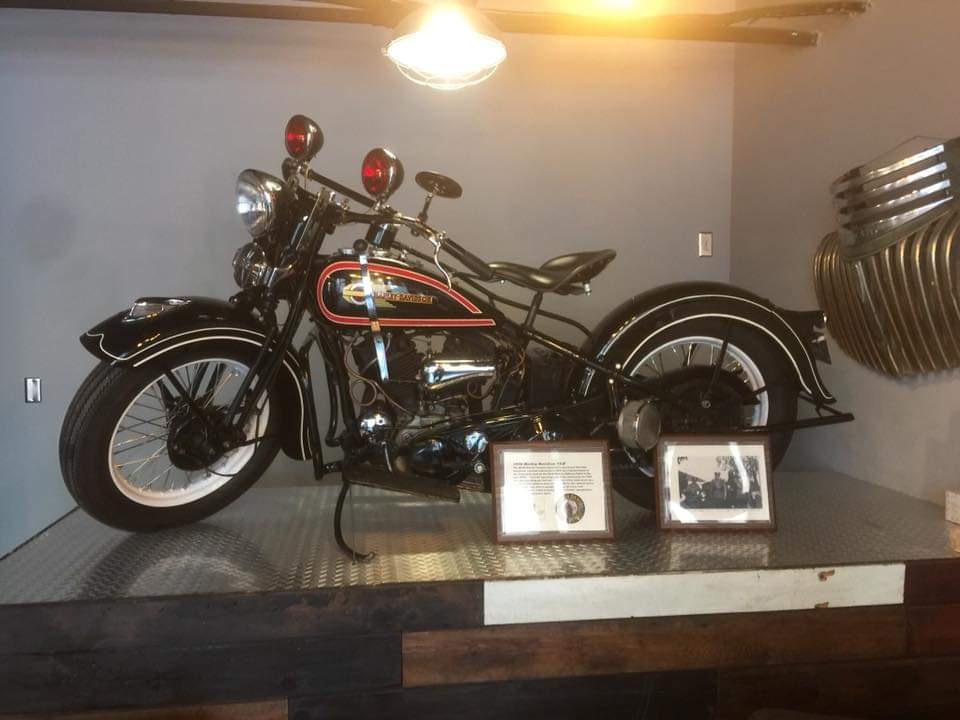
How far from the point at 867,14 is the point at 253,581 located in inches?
103

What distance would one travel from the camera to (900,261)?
2.18 meters

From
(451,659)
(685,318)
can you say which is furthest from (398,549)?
(685,318)

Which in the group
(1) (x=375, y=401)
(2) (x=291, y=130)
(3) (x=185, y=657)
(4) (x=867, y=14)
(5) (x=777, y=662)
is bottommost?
(5) (x=777, y=662)

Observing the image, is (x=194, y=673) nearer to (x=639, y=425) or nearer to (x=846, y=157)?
(x=639, y=425)

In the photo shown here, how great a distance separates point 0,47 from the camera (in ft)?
8.71

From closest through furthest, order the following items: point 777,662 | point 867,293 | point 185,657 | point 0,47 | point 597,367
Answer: point 185,657 → point 777,662 → point 597,367 → point 867,293 → point 0,47

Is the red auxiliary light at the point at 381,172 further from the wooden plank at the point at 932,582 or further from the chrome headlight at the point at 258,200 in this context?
the wooden plank at the point at 932,582

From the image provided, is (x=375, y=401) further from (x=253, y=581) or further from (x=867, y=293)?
(x=867, y=293)

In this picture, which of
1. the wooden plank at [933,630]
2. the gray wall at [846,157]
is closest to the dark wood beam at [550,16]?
the gray wall at [846,157]

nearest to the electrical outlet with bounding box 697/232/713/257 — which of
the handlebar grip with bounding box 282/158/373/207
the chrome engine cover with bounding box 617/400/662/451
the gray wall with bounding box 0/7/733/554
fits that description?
the gray wall with bounding box 0/7/733/554

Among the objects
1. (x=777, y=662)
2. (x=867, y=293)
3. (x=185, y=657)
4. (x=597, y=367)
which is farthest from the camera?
(x=867, y=293)

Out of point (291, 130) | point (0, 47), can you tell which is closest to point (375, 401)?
point (291, 130)

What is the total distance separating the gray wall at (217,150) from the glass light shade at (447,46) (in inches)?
28.5

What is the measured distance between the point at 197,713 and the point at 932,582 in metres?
1.74
